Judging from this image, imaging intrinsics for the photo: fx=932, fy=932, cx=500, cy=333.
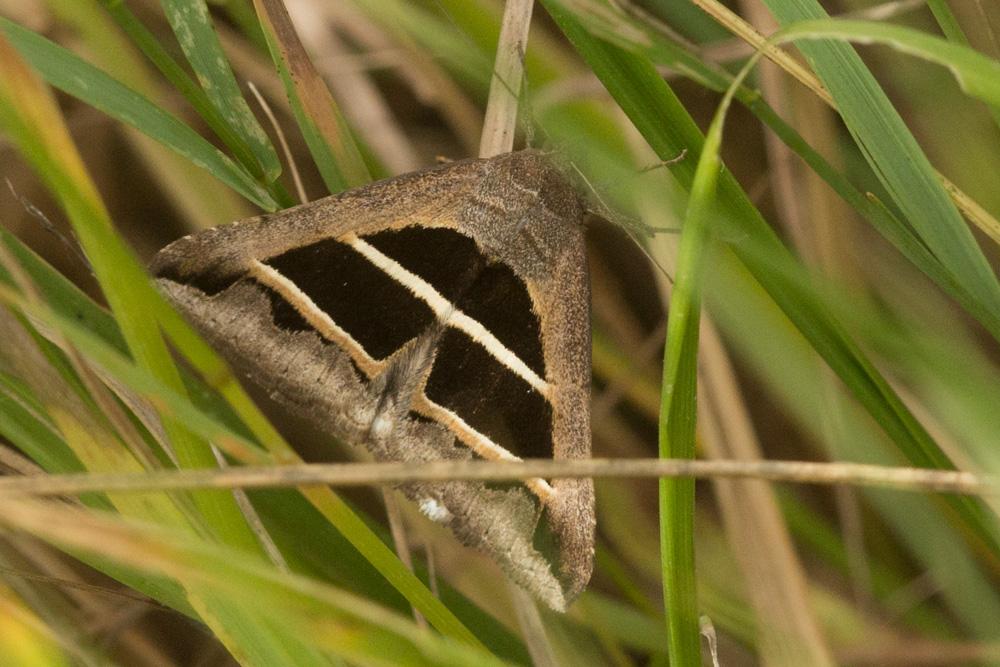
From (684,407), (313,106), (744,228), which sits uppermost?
(313,106)

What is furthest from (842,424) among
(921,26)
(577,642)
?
(921,26)

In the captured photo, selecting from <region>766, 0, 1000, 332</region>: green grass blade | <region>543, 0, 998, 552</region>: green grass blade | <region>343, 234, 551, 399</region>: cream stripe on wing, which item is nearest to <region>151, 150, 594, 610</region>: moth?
<region>343, 234, 551, 399</region>: cream stripe on wing

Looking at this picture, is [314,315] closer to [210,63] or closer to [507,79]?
[210,63]

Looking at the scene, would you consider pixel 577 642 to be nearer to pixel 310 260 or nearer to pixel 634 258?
pixel 310 260

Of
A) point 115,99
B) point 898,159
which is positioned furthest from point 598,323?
point 115,99

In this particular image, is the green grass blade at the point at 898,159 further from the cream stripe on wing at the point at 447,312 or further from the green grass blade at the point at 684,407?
the cream stripe on wing at the point at 447,312

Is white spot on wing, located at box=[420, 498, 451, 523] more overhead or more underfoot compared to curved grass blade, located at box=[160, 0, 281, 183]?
more underfoot

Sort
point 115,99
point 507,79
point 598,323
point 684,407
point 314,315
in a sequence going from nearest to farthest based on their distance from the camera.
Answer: point 684,407
point 115,99
point 314,315
point 507,79
point 598,323

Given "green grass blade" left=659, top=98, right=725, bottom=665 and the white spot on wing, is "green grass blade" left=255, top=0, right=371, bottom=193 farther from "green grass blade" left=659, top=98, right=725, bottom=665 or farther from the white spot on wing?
"green grass blade" left=659, top=98, right=725, bottom=665
